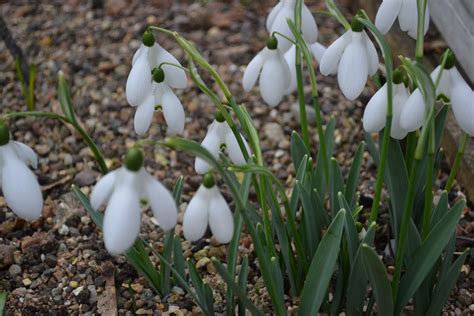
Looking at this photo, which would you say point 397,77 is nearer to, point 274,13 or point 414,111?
point 414,111

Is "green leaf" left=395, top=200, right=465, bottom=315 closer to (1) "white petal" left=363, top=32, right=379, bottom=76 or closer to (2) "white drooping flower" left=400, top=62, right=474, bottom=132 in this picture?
(2) "white drooping flower" left=400, top=62, right=474, bottom=132

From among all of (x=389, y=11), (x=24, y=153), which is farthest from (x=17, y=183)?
(x=389, y=11)

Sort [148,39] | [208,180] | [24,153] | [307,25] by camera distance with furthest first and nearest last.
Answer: [307,25] < [148,39] < [24,153] < [208,180]

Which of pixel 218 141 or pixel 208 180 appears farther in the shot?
pixel 218 141

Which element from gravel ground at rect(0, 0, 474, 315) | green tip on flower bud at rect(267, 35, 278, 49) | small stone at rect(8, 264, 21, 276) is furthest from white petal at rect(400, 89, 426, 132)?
small stone at rect(8, 264, 21, 276)

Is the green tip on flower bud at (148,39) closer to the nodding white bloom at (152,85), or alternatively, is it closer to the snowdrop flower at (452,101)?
the nodding white bloom at (152,85)

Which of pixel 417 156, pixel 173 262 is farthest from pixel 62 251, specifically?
pixel 417 156
